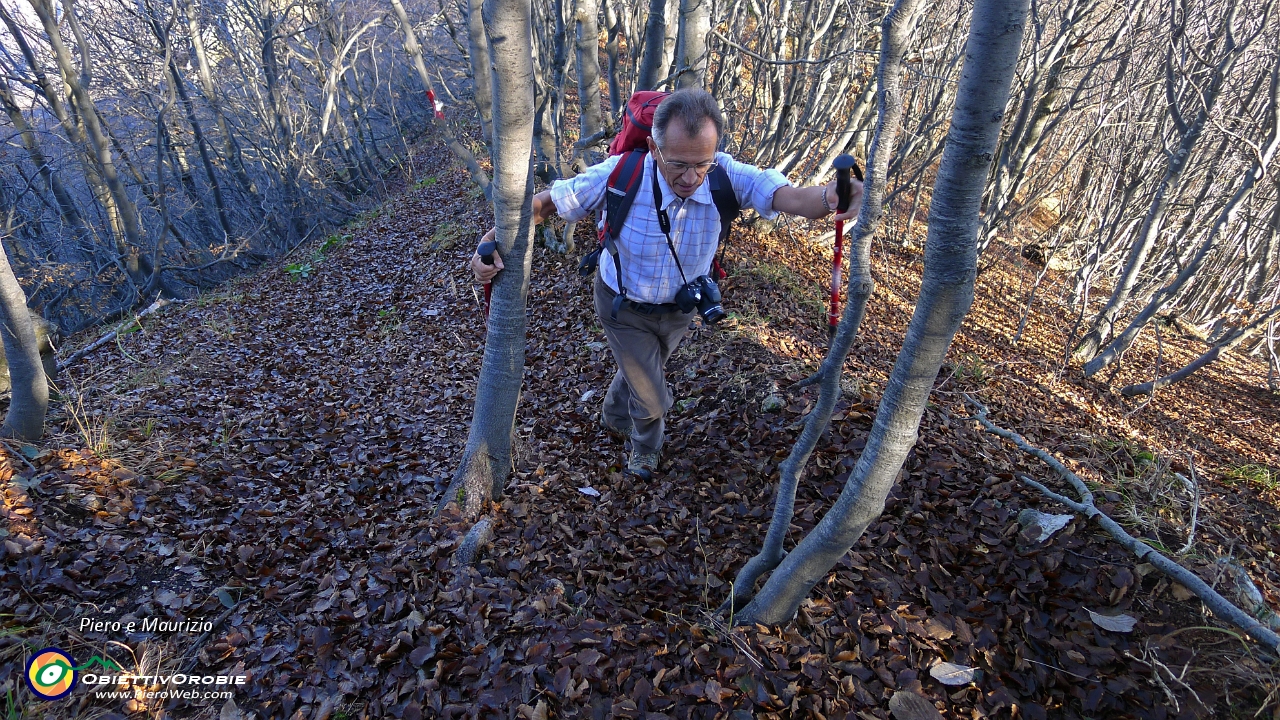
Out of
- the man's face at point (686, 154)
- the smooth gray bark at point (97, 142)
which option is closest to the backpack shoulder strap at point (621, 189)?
the man's face at point (686, 154)

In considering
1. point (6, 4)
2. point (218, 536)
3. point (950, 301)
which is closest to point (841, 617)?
point (950, 301)

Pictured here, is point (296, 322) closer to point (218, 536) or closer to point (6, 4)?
point (218, 536)

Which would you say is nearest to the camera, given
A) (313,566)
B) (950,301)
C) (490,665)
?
(950,301)

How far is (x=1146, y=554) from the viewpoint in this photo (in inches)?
105

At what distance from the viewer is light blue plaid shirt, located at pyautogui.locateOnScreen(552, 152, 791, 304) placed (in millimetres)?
2955

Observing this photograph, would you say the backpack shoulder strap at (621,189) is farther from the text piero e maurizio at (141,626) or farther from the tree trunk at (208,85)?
the tree trunk at (208,85)

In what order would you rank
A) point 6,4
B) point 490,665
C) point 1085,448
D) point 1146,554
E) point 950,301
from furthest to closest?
point 6,4 → point 1085,448 → point 1146,554 → point 490,665 → point 950,301

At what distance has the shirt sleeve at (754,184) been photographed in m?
2.84

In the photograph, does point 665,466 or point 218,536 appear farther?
point 665,466

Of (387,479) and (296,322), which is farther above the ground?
(387,479)

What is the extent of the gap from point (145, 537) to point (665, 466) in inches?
123

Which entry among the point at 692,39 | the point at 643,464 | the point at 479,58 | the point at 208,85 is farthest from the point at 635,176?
the point at 208,85

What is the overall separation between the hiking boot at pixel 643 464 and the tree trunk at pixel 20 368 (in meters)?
4.16

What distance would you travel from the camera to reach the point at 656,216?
3.01 meters
